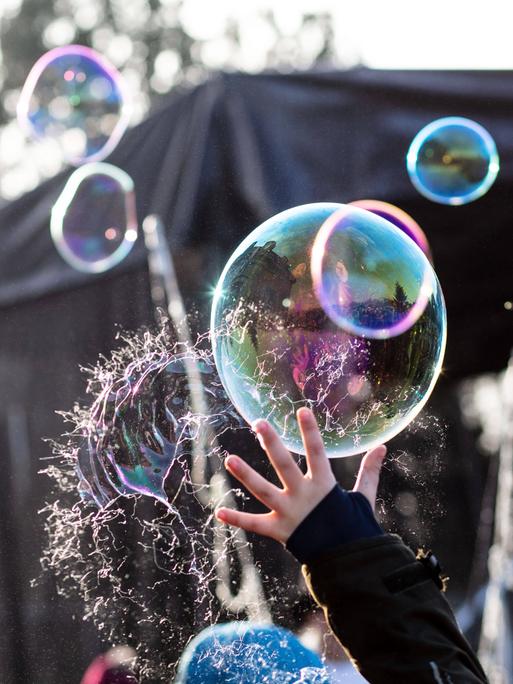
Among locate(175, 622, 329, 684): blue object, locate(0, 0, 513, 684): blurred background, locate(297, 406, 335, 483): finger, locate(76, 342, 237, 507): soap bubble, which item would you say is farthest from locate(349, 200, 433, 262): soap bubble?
locate(297, 406, 335, 483): finger

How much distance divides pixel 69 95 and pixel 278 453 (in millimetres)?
1919

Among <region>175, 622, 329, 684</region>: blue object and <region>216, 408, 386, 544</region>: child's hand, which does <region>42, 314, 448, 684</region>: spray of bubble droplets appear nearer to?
<region>175, 622, 329, 684</region>: blue object

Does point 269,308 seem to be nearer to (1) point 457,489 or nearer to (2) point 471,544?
(1) point 457,489

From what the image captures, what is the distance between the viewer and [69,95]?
2.43 meters

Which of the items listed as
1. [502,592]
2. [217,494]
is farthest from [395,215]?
[502,592]

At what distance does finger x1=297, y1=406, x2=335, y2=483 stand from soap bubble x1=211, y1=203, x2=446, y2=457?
0.39 meters

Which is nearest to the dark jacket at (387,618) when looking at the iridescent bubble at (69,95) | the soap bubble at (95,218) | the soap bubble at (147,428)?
the soap bubble at (147,428)

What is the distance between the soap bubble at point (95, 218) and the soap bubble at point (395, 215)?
1.84ft

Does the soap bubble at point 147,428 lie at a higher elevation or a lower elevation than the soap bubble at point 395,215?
lower

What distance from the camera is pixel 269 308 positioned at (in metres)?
1.26

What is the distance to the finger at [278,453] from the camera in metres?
0.81

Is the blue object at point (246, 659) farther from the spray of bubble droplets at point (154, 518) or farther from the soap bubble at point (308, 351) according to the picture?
the soap bubble at point (308, 351)

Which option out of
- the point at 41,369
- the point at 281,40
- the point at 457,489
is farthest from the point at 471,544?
the point at 281,40

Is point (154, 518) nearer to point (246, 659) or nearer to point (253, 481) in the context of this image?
point (246, 659)
